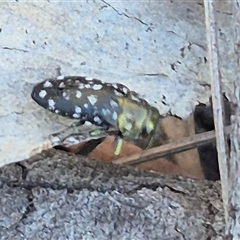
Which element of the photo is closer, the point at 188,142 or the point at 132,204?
the point at 132,204

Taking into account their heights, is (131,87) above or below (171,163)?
above

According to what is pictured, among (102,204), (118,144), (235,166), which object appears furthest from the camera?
(118,144)

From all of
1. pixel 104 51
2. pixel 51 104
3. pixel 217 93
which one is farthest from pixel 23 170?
pixel 217 93

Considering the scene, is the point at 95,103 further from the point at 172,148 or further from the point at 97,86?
the point at 172,148

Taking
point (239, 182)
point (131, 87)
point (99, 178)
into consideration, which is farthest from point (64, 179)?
point (239, 182)

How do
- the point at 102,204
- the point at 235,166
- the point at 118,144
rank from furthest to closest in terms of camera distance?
the point at 118,144
the point at 102,204
the point at 235,166

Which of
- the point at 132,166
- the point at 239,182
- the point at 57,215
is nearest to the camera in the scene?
the point at 239,182

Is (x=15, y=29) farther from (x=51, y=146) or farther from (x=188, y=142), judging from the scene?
(x=188, y=142)
